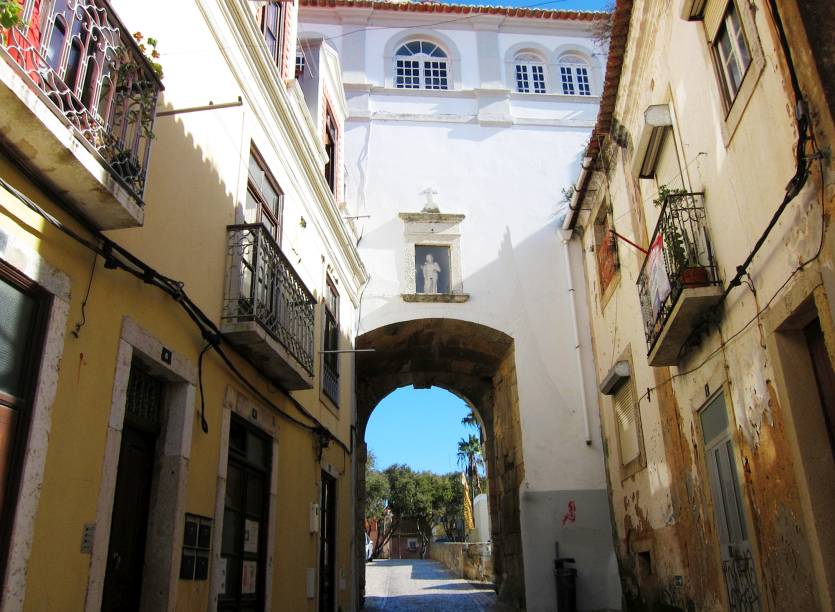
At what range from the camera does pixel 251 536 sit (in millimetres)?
7211

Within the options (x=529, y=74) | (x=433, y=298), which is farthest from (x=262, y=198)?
(x=529, y=74)

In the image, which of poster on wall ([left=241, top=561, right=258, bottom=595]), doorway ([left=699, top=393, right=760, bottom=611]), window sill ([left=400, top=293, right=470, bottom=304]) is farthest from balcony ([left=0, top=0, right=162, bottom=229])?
window sill ([left=400, top=293, right=470, bottom=304])

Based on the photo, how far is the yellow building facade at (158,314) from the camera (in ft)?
12.3

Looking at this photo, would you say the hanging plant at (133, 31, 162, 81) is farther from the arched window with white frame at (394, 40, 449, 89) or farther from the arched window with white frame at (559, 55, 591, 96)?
the arched window with white frame at (559, 55, 591, 96)

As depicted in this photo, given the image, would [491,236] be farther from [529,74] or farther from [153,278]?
[153,278]

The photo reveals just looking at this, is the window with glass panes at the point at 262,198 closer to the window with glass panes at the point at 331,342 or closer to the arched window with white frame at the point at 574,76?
the window with glass panes at the point at 331,342

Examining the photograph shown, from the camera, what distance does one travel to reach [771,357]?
221 inches

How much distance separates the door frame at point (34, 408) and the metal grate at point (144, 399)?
3.91 ft

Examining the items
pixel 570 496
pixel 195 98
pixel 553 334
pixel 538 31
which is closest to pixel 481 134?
pixel 538 31

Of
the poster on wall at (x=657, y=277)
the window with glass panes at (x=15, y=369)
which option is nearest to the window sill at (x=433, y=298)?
the poster on wall at (x=657, y=277)

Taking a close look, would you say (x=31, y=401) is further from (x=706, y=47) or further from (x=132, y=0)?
(x=706, y=47)

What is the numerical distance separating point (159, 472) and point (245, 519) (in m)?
1.86

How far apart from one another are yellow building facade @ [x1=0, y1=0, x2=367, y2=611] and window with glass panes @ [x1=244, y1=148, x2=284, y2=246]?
40 mm

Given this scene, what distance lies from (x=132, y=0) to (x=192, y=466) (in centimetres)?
353
